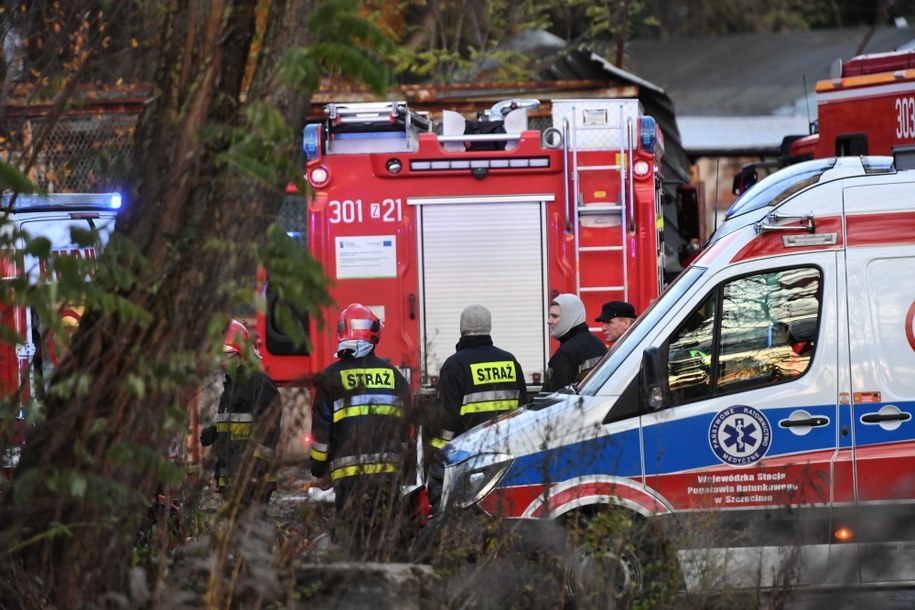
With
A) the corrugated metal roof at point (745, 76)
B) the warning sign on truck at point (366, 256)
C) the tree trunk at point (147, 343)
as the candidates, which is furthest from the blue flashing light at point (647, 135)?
the corrugated metal roof at point (745, 76)

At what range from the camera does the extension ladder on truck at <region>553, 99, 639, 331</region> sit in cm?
1070

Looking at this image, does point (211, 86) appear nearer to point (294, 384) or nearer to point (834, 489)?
point (294, 384)

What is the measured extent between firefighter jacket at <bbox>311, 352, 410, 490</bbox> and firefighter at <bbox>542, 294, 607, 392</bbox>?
74.6 inches

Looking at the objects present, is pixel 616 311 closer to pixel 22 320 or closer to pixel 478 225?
pixel 478 225

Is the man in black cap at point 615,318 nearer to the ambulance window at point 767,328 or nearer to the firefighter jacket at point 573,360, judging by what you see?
the firefighter jacket at point 573,360

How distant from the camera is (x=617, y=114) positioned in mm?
10750

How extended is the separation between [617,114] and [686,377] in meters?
4.57

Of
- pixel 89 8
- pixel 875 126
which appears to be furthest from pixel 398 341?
pixel 89 8

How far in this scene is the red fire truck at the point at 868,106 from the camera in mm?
10570

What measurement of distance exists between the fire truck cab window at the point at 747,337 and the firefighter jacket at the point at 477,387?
4.91ft

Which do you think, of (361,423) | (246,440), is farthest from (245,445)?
(361,423)

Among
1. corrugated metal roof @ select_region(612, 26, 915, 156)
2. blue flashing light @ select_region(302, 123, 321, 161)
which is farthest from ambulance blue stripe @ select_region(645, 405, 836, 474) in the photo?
corrugated metal roof @ select_region(612, 26, 915, 156)

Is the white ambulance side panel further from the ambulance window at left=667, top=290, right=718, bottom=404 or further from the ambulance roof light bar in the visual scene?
the ambulance roof light bar

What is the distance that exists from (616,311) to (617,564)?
4.53m
